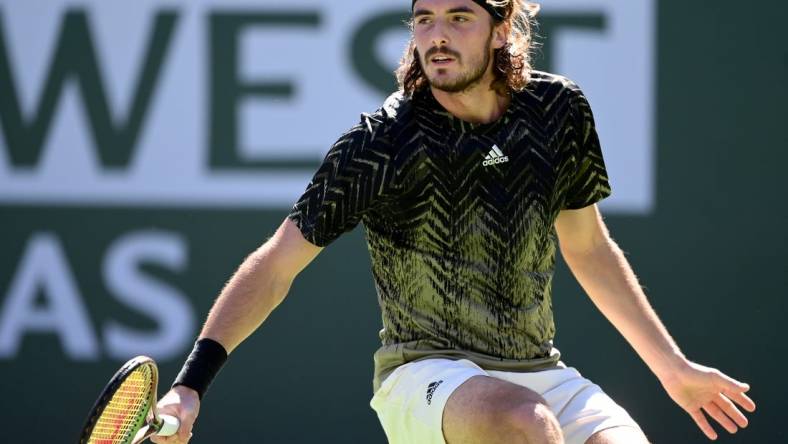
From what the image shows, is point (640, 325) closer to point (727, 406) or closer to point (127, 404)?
point (727, 406)

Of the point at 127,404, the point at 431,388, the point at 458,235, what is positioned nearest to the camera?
the point at 127,404

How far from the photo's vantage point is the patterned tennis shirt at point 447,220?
12.0 feet

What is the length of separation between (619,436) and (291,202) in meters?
3.06

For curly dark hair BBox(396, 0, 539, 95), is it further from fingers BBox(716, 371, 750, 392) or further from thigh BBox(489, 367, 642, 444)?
fingers BBox(716, 371, 750, 392)

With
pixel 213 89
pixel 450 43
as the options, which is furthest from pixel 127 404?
pixel 213 89

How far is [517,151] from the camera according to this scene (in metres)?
3.76

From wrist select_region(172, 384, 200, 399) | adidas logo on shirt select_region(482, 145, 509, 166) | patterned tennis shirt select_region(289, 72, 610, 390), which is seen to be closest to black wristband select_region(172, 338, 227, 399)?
wrist select_region(172, 384, 200, 399)

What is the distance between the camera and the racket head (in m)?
2.99

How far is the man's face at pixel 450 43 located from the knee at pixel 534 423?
949mm

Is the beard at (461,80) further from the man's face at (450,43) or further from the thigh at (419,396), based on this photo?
the thigh at (419,396)

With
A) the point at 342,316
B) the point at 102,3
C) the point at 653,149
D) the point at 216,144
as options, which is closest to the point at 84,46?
the point at 102,3

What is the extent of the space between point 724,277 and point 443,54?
297cm

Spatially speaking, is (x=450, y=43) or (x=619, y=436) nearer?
(x=619, y=436)

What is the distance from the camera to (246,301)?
3.54 m
